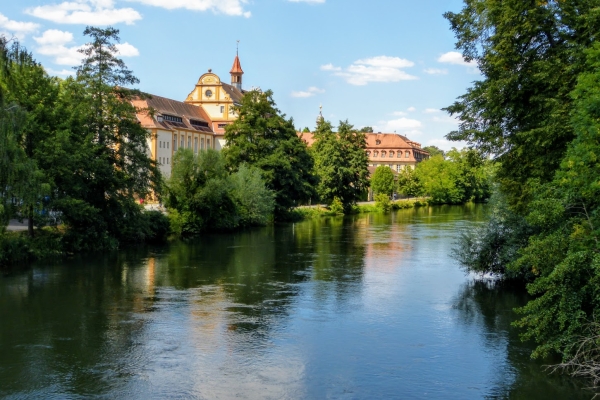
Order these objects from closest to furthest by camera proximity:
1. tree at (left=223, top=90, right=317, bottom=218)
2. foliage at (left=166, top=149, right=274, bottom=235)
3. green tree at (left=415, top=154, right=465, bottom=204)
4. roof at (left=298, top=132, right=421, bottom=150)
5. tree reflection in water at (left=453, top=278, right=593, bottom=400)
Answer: tree reflection in water at (left=453, top=278, right=593, bottom=400)
foliage at (left=166, top=149, right=274, bottom=235)
tree at (left=223, top=90, right=317, bottom=218)
green tree at (left=415, top=154, right=465, bottom=204)
roof at (left=298, top=132, right=421, bottom=150)

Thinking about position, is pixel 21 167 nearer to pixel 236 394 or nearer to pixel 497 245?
pixel 236 394

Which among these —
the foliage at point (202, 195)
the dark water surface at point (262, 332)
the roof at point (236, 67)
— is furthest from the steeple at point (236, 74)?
the dark water surface at point (262, 332)

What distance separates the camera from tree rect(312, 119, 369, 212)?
6750cm

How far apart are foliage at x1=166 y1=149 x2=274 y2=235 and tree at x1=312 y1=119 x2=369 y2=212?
2050cm

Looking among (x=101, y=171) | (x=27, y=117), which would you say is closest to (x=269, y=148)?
(x=101, y=171)

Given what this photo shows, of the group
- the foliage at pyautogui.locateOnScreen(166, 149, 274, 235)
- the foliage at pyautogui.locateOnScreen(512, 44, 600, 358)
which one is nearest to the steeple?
the foliage at pyautogui.locateOnScreen(166, 149, 274, 235)

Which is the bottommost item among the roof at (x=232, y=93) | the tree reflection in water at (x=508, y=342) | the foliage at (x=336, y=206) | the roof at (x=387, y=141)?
the tree reflection in water at (x=508, y=342)

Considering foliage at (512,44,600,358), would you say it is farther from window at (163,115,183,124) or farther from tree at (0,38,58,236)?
window at (163,115,183,124)

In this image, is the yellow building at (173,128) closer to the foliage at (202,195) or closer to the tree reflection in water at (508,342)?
the foliage at (202,195)

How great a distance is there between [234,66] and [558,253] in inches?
3329

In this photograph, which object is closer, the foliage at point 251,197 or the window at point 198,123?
the foliage at point 251,197

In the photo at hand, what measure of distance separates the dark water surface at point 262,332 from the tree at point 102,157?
2993mm

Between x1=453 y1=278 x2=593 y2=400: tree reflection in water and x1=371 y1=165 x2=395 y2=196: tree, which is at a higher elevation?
x1=371 y1=165 x2=395 y2=196: tree

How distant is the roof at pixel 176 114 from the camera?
6600cm
